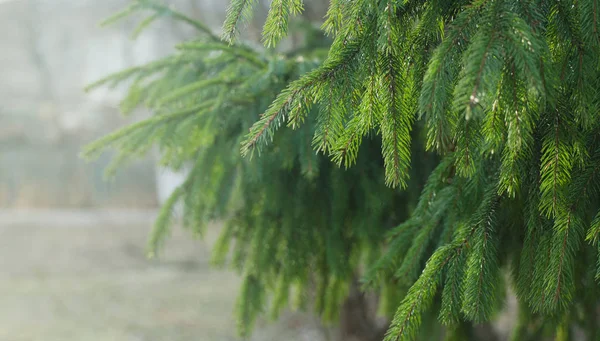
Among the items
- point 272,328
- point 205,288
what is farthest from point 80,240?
point 272,328

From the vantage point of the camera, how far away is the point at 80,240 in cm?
777

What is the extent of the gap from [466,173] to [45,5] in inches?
498

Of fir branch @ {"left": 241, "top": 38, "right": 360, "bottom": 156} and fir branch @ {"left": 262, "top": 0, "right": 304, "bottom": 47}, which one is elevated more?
fir branch @ {"left": 262, "top": 0, "right": 304, "bottom": 47}

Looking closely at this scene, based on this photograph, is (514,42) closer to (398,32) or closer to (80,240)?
(398,32)

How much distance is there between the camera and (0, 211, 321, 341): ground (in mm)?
5177

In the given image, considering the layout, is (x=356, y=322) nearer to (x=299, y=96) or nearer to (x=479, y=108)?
(x=299, y=96)

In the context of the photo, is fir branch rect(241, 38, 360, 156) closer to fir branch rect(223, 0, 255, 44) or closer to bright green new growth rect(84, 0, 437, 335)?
fir branch rect(223, 0, 255, 44)

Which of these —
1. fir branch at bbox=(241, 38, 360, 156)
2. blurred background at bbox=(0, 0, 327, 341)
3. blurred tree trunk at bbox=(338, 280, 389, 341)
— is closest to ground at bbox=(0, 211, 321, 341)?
blurred background at bbox=(0, 0, 327, 341)

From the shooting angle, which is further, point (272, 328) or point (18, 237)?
point (18, 237)

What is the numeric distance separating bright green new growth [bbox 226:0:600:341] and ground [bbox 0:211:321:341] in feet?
14.2

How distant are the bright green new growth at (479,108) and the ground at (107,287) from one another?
14.2 feet

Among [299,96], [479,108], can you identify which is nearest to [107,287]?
[299,96]

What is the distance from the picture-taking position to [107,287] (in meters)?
6.43

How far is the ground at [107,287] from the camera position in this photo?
204 inches
